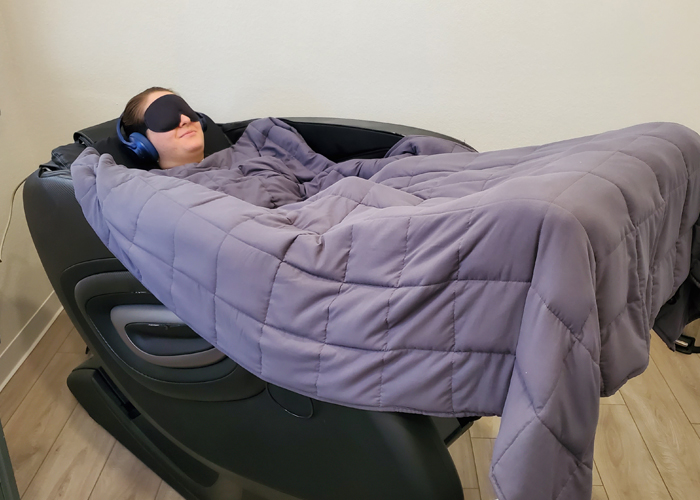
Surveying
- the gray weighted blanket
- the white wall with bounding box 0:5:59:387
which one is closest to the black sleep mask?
the gray weighted blanket

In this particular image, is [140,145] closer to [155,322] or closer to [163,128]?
[163,128]

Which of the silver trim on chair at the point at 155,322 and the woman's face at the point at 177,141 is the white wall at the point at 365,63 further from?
the silver trim on chair at the point at 155,322

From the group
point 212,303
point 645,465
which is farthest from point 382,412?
point 645,465

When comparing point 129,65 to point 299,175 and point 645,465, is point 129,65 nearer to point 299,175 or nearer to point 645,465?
point 299,175

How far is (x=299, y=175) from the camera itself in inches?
54.9

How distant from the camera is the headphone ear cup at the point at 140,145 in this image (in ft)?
4.37

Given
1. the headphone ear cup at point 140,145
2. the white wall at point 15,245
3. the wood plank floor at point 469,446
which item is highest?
the headphone ear cup at point 140,145

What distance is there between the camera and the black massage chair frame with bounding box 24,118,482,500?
0.80 metres

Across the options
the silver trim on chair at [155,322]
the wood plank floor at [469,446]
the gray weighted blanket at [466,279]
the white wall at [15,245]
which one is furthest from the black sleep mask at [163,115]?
the wood plank floor at [469,446]

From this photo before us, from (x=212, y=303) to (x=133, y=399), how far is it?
547 millimetres

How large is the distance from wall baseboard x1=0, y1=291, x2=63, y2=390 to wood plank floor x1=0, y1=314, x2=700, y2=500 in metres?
0.03

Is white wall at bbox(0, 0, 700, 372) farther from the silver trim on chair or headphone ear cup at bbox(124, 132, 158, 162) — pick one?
the silver trim on chair

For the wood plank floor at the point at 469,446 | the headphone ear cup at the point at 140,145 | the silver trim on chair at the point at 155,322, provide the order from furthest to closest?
the headphone ear cup at the point at 140,145 → the wood plank floor at the point at 469,446 → the silver trim on chair at the point at 155,322

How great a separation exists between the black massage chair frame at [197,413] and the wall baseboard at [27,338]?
1.08 ft
